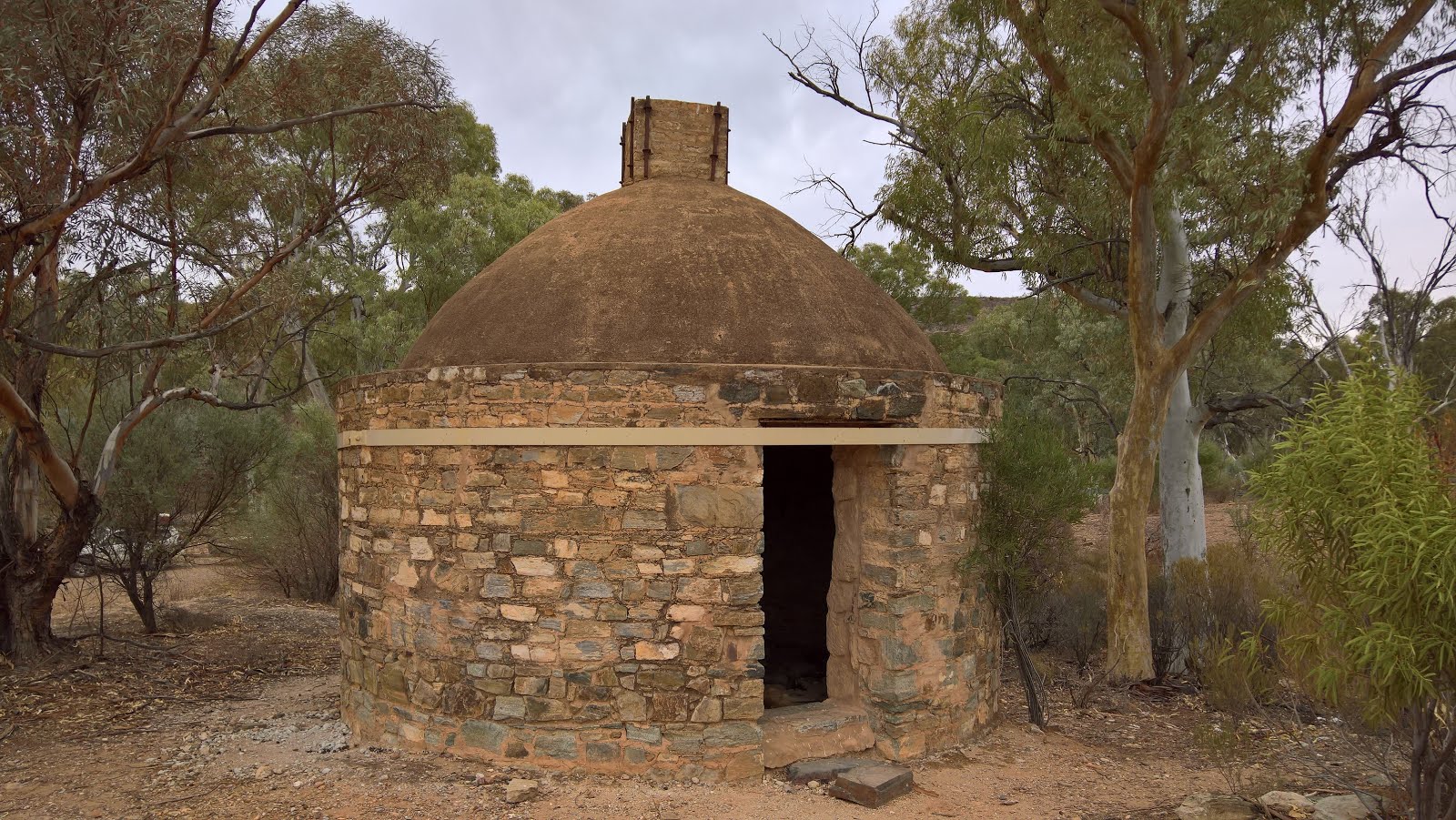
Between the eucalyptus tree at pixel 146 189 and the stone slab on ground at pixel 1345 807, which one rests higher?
the eucalyptus tree at pixel 146 189

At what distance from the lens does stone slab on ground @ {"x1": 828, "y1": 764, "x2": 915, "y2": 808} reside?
5.40 meters

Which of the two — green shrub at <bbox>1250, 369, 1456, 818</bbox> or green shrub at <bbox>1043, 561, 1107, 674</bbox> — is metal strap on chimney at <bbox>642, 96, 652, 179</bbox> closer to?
green shrub at <bbox>1250, 369, 1456, 818</bbox>

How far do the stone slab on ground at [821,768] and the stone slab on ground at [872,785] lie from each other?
7 centimetres

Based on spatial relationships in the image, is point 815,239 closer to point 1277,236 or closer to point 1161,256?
point 1277,236

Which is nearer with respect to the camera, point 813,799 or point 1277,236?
point 813,799

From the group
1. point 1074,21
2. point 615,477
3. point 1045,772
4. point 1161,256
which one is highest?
point 1074,21

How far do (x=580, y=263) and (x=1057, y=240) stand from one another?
5.49 metres

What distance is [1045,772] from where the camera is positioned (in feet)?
20.4

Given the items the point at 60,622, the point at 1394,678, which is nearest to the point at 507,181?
the point at 60,622

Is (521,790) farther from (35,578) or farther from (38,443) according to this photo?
(35,578)

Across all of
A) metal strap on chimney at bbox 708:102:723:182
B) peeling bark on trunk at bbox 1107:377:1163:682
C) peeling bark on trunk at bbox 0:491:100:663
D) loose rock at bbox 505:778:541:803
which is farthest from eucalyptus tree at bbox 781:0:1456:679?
peeling bark on trunk at bbox 0:491:100:663

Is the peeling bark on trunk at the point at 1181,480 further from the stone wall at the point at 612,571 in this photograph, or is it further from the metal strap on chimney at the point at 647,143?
the metal strap on chimney at the point at 647,143

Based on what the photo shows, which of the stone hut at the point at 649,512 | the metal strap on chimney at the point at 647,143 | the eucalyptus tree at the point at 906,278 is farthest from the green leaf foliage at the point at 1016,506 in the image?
the eucalyptus tree at the point at 906,278

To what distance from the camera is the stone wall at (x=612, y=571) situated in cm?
554
